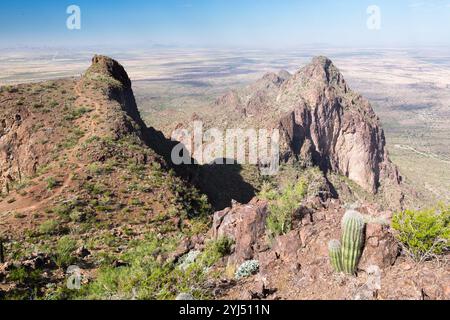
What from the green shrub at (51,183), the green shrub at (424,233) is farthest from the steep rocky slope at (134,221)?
the green shrub at (424,233)

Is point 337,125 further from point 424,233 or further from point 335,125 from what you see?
point 424,233

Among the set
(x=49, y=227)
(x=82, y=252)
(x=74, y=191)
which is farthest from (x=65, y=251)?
(x=74, y=191)

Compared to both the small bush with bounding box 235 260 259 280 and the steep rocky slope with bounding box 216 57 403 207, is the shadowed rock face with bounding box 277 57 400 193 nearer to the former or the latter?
the steep rocky slope with bounding box 216 57 403 207

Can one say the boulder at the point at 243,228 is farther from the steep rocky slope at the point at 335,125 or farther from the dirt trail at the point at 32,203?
the steep rocky slope at the point at 335,125

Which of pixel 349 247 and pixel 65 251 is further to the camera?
pixel 65 251

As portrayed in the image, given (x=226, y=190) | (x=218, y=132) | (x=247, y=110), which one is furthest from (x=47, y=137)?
(x=247, y=110)
